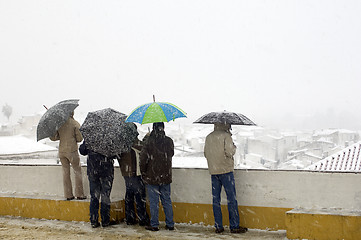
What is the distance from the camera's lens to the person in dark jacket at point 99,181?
23.0ft

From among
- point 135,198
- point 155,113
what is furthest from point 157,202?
point 155,113

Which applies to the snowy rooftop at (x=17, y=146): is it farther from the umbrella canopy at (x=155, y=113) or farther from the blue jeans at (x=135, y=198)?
the umbrella canopy at (x=155, y=113)

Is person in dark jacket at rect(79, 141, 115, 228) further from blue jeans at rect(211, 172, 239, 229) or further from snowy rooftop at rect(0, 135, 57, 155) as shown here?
snowy rooftop at rect(0, 135, 57, 155)

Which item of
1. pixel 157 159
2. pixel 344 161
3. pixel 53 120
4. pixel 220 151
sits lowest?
pixel 344 161

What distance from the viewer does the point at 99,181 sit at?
7133 millimetres

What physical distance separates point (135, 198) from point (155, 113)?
1.61 metres

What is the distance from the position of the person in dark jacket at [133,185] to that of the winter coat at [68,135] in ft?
3.31

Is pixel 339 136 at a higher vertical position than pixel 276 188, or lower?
lower

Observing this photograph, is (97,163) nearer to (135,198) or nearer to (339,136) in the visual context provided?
(135,198)

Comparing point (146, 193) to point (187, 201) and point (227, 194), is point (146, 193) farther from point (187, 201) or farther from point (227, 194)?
point (227, 194)

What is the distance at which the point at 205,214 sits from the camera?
23.5 ft

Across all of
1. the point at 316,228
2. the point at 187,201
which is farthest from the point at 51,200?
the point at 316,228

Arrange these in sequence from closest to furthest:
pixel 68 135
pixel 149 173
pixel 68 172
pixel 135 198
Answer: pixel 149 173 → pixel 135 198 → pixel 68 135 → pixel 68 172

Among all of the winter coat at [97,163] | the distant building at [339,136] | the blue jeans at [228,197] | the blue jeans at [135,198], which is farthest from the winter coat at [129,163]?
the distant building at [339,136]
